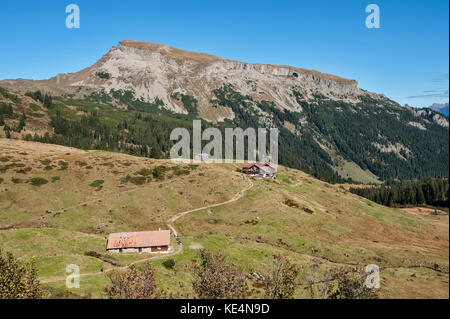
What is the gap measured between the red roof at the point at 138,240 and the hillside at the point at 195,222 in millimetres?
3251

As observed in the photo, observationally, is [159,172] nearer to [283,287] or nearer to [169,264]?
[169,264]

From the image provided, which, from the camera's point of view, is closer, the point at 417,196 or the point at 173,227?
the point at 173,227

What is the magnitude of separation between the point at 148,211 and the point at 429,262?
8325 centimetres

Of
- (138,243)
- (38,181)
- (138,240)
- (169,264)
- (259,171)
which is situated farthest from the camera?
(259,171)

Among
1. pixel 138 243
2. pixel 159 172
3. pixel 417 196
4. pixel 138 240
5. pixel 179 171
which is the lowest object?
pixel 417 196

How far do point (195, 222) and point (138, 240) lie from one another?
24972 mm

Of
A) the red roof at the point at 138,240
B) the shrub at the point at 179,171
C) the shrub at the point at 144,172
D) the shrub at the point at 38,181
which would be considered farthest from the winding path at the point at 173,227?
the shrub at the point at 38,181

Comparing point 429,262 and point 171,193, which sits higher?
point 171,193

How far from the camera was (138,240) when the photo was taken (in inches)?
2741

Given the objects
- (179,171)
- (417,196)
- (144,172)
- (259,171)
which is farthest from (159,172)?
(417,196)

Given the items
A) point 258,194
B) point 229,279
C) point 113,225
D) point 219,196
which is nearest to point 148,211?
point 113,225

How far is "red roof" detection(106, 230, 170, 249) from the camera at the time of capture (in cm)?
6731
